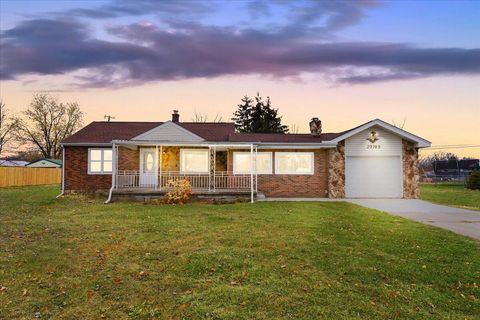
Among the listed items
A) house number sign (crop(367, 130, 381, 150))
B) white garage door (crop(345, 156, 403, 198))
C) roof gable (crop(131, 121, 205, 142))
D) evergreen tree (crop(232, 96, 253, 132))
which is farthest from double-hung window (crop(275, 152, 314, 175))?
evergreen tree (crop(232, 96, 253, 132))

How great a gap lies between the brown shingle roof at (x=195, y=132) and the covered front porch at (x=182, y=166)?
113 centimetres

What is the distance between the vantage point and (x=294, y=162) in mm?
18953

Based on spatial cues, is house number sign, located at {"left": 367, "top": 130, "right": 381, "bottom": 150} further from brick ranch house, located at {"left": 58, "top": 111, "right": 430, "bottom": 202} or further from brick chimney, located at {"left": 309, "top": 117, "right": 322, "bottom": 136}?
brick chimney, located at {"left": 309, "top": 117, "right": 322, "bottom": 136}

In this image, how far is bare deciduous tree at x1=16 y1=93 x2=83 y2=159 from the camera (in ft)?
Result: 169

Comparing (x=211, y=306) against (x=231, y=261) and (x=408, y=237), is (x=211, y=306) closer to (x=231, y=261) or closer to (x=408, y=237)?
(x=231, y=261)

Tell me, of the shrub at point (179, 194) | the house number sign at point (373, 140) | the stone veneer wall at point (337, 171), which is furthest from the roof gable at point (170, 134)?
the house number sign at point (373, 140)

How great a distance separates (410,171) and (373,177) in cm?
204

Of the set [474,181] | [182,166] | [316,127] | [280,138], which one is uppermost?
[316,127]

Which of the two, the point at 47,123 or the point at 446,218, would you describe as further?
the point at 47,123

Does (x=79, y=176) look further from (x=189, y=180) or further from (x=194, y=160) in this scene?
(x=194, y=160)

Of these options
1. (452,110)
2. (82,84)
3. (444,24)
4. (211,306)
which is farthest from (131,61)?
(452,110)

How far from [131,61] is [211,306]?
19.4 meters

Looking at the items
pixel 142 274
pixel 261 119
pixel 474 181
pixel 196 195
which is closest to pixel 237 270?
pixel 142 274

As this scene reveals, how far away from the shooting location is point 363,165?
1881cm
